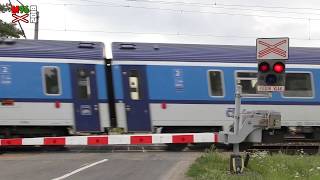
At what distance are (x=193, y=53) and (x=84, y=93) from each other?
145 inches

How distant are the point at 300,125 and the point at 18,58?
9.23 meters

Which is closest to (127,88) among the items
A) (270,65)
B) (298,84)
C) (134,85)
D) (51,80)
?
(134,85)

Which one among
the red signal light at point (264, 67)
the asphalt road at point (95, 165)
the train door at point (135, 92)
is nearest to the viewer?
the red signal light at point (264, 67)

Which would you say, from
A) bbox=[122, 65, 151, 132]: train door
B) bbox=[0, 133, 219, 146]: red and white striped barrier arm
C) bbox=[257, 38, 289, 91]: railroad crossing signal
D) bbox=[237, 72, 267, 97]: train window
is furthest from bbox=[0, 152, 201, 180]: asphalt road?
bbox=[237, 72, 267, 97]: train window

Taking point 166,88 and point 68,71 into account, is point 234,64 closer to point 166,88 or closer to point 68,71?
point 166,88

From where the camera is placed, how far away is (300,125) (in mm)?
20547

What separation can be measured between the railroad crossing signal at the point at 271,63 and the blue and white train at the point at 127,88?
741cm

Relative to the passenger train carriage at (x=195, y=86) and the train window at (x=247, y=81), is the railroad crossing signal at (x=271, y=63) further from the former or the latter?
the train window at (x=247, y=81)

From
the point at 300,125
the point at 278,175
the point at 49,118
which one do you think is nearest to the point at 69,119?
the point at 49,118

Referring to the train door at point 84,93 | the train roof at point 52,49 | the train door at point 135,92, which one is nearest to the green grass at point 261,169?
the train door at point 135,92

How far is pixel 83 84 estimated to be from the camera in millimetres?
19609

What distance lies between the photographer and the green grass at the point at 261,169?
11.3 metres

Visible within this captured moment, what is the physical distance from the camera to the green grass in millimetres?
11320

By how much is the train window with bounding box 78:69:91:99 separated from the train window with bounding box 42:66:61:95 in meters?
0.65
